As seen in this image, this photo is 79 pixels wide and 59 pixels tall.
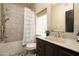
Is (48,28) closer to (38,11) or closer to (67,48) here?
(38,11)

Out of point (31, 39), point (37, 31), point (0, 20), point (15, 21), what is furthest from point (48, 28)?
point (0, 20)

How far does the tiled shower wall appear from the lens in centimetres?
246

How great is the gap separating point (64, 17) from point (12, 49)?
1304mm

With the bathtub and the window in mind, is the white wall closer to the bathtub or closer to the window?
the bathtub

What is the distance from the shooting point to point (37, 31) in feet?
7.87

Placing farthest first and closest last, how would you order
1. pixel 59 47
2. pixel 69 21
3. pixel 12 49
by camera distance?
pixel 12 49
pixel 69 21
pixel 59 47

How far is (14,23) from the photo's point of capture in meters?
2.62

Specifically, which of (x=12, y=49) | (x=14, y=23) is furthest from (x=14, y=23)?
(x=12, y=49)

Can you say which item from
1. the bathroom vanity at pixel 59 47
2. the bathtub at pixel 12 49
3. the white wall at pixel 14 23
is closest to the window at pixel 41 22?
the bathroom vanity at pixel 59 47

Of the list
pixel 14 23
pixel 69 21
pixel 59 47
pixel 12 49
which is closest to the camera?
pixel 59 47

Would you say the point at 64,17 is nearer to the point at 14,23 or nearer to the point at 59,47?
the point at 59,47

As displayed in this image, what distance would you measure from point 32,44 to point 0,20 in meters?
0.92

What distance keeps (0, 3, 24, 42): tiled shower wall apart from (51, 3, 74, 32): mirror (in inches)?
31.3

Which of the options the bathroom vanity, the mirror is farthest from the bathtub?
the mirror
